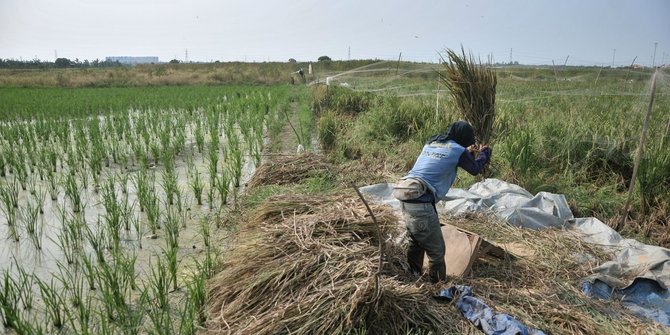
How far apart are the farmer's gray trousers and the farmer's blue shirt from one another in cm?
9

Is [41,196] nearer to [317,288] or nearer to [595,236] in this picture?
[317,288]

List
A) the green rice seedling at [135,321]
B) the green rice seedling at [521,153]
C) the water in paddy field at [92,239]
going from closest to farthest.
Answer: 1. the green rice seedling at [135,321]
2. the water in paddy field at [92,239]
3. the green rice seedling at [521,153]

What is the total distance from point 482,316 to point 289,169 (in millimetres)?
3109

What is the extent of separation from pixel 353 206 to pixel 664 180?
2922mm

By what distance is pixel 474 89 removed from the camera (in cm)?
459

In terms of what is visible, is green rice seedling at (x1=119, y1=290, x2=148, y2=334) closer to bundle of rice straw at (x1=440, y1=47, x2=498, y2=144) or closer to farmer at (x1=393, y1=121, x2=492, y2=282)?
farmer at (x1=393, y1=121, x2=492, y2=282)

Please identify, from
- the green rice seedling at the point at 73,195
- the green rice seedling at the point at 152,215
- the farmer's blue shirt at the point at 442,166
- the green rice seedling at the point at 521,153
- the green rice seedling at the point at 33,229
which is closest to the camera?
the farmer's blue shirt at the point at 442,166

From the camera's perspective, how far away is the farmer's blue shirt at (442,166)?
8.51ft

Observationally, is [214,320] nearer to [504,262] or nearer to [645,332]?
[504,262]

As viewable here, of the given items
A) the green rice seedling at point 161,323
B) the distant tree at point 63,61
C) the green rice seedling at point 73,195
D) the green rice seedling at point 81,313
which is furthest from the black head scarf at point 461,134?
the distant tree at point 63,61

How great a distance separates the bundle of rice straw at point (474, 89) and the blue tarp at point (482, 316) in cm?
277

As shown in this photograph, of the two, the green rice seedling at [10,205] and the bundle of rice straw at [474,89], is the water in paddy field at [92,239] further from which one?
the bundle of rice straw at [474,89]

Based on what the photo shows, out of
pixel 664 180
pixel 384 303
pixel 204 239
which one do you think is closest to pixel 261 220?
pixel 204 239

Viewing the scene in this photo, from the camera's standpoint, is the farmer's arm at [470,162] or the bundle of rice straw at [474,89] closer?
the farmer's arm at [470,162]
